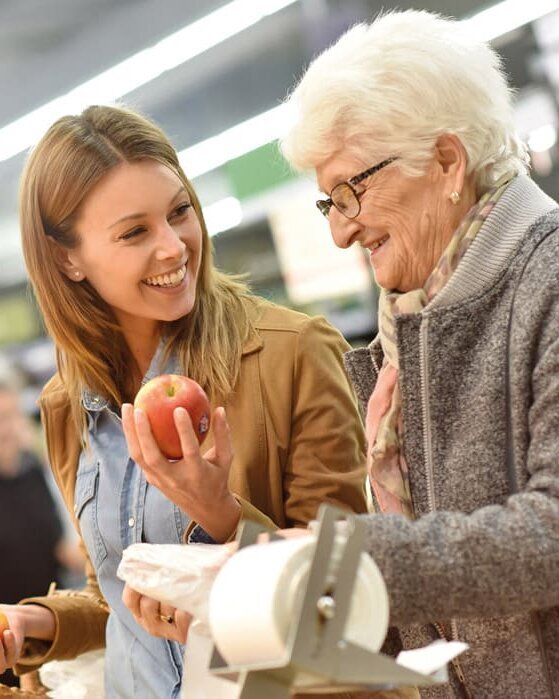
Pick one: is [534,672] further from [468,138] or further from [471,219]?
[468,138]

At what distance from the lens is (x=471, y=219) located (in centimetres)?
170

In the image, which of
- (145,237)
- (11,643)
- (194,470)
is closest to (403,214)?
(194,470)

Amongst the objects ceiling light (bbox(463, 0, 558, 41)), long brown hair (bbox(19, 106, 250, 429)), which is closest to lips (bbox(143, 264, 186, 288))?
long brown hair (bbox(19, 106, 250, 429))

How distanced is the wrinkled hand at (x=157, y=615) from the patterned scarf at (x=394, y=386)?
1.33 ft

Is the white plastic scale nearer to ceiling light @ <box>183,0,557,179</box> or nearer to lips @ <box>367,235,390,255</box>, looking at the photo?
lips @ <box>367,235,390,255</box>

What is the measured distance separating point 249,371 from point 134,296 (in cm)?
31

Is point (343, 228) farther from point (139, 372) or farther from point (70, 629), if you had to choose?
point (70, 629)

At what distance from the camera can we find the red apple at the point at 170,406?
6.02 ft

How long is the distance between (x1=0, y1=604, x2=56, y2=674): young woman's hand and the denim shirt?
0.48 feet

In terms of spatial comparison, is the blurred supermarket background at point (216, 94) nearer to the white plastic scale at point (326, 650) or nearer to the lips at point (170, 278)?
the lips at point (170, 278)

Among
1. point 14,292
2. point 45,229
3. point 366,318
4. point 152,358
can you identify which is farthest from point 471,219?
point 14,292

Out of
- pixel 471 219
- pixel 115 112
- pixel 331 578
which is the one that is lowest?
pixel 331 578

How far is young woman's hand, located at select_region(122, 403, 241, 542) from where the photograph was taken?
1.77 metres

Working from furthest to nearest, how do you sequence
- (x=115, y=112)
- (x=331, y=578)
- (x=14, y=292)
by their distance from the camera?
(x=14, y=292)
(x=115, y=112)
(x=331, y=578)
